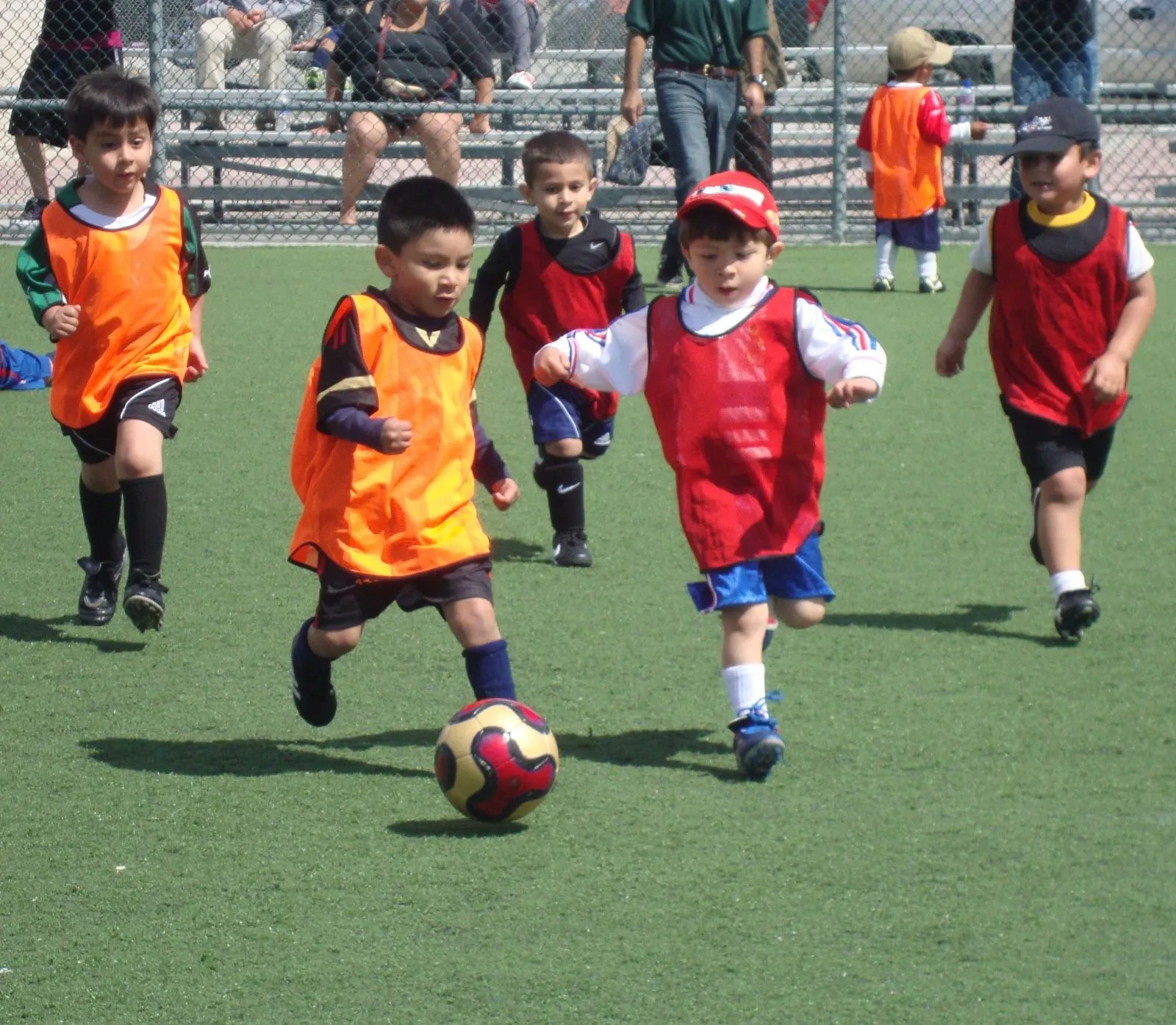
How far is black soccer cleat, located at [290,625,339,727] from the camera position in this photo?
172 inches

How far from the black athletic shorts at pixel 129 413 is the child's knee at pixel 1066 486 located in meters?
2.47

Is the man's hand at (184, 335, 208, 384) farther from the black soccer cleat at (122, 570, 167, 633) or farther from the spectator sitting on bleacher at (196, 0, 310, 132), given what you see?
the spectator sitting on bleacher at (196, 0, 310, 132)

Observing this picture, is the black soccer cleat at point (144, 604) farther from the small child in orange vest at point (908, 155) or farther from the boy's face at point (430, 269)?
the small child in orange vest at point (908, 155)

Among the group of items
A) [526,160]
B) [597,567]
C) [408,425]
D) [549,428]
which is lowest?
[597,567]

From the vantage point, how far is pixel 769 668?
200 inches

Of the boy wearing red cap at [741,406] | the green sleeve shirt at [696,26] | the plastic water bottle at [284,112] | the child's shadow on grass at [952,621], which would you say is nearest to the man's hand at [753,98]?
the green sleeve shirt at [696,26]

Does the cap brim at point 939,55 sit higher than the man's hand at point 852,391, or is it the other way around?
the cap brim at point 939,55

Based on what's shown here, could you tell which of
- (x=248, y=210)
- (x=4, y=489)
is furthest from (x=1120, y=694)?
(x=248, y=210)

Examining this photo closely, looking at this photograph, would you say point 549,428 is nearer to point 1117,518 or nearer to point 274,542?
point 274,542

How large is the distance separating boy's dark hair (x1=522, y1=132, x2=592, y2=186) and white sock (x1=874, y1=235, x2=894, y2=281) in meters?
5.77

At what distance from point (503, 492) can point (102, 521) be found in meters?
1.82

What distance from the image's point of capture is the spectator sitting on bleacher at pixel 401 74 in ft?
42.9

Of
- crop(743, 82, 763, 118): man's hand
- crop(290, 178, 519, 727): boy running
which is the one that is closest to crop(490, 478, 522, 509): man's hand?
crop(290, 178, 519, 727): boy running

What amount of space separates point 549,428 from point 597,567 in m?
0.50
